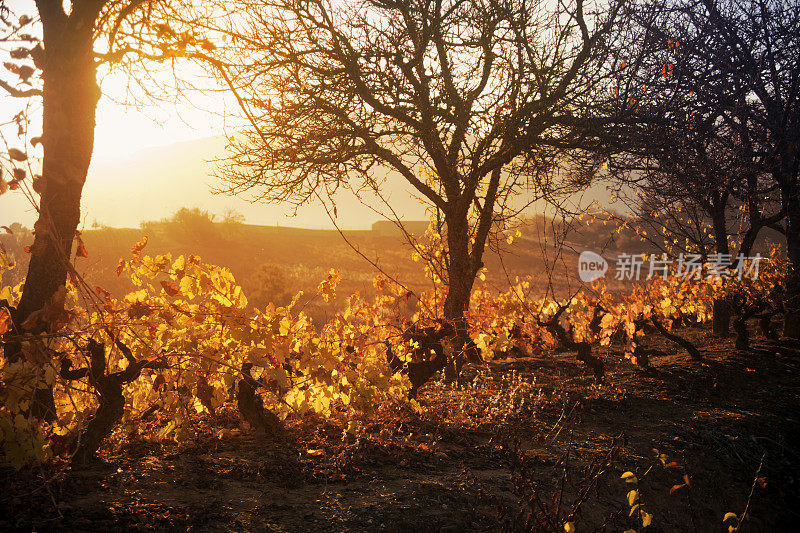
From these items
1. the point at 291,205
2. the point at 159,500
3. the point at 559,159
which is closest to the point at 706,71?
the point at 559,159

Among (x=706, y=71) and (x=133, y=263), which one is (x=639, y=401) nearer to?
(x=706, y=71)

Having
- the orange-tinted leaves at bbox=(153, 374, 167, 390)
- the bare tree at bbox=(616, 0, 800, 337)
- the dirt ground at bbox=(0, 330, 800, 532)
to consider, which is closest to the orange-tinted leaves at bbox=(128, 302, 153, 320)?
the orange-tinted leaves at bbox=(153, 374, 167, 390)

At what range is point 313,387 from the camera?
4.02 metres

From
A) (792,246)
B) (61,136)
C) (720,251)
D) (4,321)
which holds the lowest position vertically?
(4,321)

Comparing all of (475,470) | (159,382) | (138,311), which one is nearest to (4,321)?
(138,311)

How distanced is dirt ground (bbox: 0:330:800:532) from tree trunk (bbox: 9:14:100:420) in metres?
1.13

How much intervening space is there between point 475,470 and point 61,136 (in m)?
3.75

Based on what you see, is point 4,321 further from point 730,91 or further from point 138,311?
point 730,91

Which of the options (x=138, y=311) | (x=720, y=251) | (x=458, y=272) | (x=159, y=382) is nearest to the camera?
(x=138, y=311)

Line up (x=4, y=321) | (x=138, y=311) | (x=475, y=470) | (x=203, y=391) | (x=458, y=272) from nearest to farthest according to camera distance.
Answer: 1. (x=4, y=321)
2. (x=138, y=311)
3. (x=203, y=391)
4. (x=475, y=470)
5. (x=458, y=272)

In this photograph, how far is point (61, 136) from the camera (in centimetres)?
345

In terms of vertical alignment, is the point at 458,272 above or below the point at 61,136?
below

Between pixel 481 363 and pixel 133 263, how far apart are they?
5.99m

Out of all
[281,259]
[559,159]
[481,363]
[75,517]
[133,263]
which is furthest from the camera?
[281,259]
